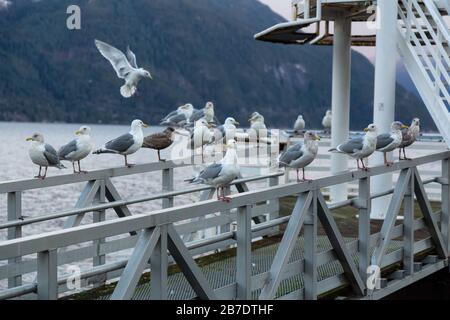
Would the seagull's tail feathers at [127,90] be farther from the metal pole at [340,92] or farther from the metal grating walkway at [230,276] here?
the metal pole at [340,92]

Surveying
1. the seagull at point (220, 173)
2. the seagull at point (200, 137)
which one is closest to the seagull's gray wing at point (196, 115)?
the seagull at point (200, 137)

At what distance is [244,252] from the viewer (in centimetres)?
632

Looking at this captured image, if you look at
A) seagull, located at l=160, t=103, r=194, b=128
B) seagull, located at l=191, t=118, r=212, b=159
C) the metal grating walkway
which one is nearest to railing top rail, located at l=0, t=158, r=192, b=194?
the metal grating walkway

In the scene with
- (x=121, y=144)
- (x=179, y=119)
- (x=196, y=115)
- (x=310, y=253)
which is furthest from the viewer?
(x=196, y=115)

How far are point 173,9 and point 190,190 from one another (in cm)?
14513

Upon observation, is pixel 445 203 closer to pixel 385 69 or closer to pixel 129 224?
pixel 385 69

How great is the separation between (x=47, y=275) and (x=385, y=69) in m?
8.84

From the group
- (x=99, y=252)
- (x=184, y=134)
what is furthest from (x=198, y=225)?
(x=184, y=134)

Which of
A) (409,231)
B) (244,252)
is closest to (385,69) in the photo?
(409,231)

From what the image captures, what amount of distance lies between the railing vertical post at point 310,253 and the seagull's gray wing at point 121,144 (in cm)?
328

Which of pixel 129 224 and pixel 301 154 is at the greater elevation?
pixel 301 154

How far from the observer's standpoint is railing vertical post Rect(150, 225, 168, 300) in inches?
206

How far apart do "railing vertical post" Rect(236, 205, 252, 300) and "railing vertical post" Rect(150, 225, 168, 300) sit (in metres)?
1.10

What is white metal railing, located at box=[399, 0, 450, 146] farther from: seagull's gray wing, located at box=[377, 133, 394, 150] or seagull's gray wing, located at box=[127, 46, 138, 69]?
seagull's gray wing, located at box=[127, 46, 138, 69]
